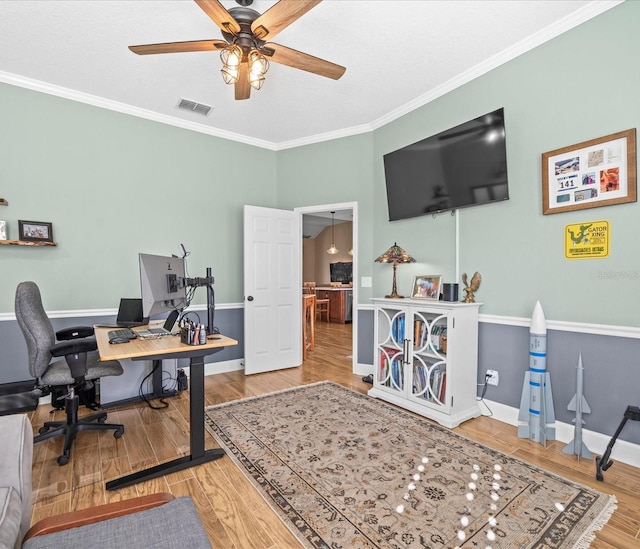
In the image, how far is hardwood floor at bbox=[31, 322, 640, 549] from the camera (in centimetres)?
166

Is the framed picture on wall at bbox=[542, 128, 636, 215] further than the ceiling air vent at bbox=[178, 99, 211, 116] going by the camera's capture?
No

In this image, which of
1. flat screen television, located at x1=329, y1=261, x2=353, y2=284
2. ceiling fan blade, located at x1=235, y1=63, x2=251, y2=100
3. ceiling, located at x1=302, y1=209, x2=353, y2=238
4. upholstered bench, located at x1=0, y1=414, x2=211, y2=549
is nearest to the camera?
upholstered bench, located at x1=0, y1=414, x2=211, y2=549

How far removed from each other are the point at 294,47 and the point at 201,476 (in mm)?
3133

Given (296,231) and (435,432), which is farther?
(296,231)

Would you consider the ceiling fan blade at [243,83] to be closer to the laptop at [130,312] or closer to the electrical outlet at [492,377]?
the laptop at [130,312]

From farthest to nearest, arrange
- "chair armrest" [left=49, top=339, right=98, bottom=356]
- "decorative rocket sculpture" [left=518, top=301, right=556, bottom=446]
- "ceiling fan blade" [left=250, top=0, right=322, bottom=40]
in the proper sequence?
1. "decorative rocket sculpture" [left=518, top=301, right=556, bottom=446]
2. "chair armrest" [left=49, top=339, right=98, bottom=356]
3. "ceiling fan blade" [left=250, top=0, right=322, bottom=40]

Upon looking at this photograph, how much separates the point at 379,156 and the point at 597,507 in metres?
3.53

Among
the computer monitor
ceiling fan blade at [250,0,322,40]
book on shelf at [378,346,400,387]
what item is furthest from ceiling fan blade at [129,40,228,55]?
book on shelf at [378,346,400,387]

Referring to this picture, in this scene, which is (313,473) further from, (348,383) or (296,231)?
(296,231)

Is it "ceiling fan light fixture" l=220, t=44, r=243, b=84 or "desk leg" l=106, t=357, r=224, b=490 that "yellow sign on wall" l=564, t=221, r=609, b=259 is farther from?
"desk leg" l=106, t=357, r=224, b=490

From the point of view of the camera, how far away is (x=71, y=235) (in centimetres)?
341

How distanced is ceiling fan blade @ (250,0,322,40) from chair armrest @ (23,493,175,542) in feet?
7.50

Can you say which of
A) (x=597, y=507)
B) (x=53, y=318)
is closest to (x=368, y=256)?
(x=597, y=507)

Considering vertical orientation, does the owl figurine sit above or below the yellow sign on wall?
below
